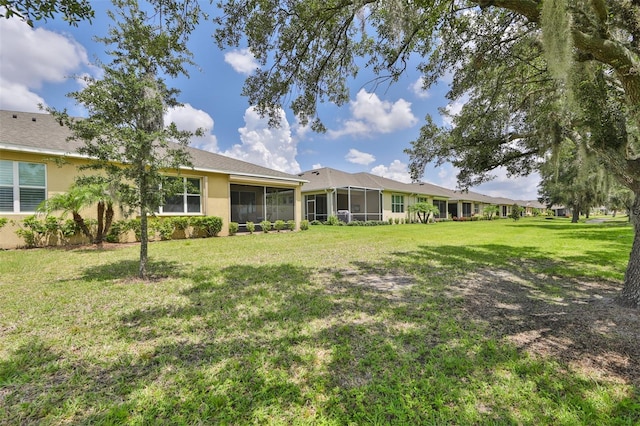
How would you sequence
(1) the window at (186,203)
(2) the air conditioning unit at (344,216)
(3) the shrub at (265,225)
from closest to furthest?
(1) the window at (186,203)
(3) the shrub at (265,225)
(2) the air conditioning unit at (344,216)

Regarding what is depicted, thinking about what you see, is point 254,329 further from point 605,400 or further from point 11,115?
point 11,115

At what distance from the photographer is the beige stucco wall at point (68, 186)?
907 centimetres

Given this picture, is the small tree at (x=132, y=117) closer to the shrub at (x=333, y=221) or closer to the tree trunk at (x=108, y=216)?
the tree trunk at (x=108, y=216)

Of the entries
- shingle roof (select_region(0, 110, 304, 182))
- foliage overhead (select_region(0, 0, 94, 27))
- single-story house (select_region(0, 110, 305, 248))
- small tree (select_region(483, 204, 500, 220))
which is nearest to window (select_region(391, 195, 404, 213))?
single-story house (select_region(0, 110, 305, 248))

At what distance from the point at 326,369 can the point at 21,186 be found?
1226cm

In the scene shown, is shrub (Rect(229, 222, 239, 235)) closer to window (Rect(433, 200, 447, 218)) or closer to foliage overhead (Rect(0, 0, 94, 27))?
foliage overhead (Rect(0, 0, 94, 27))

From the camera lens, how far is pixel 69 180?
10047 millimetres

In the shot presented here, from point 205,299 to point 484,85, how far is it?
780 cm

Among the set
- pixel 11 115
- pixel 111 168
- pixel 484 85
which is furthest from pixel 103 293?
pixel 11 115

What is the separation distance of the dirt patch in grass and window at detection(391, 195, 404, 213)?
22.7m

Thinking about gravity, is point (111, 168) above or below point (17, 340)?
above

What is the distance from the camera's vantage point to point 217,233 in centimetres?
1367

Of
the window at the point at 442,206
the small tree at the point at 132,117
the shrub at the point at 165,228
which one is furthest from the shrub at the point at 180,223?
the window at the point at 442,206

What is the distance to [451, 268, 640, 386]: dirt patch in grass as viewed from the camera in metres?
2.82
